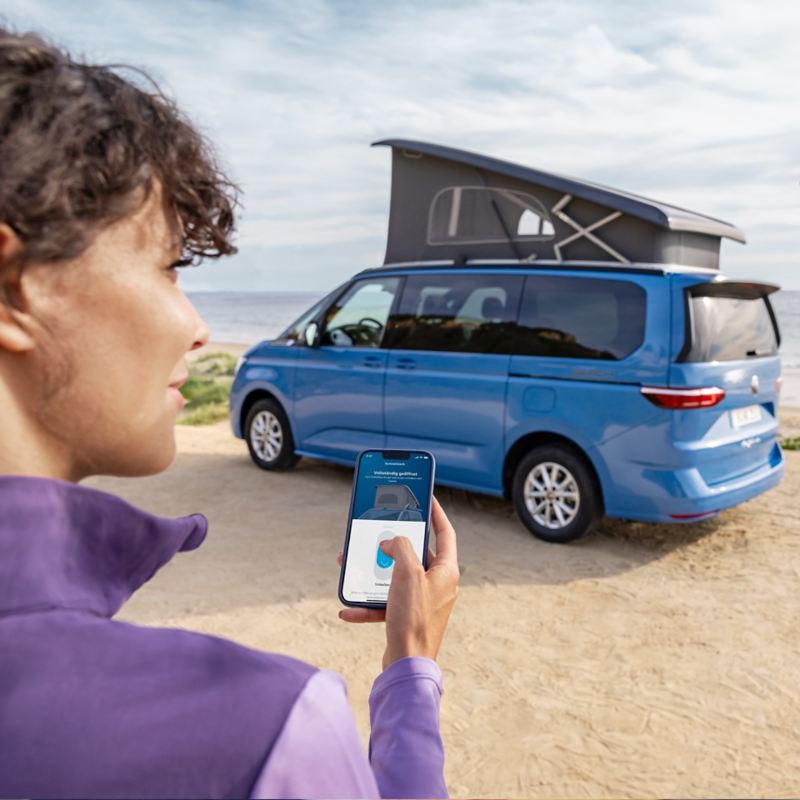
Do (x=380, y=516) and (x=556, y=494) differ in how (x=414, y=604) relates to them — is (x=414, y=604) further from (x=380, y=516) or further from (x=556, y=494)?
(x=556, y=494)

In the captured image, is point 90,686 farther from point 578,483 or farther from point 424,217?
point 424,217

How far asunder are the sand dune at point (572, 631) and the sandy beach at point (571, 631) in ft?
0.04

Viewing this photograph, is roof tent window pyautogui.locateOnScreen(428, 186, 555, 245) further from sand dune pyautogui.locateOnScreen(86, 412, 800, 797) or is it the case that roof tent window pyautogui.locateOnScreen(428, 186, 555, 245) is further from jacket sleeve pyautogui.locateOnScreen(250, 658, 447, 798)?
jacket sleeve pyautogui.locateOnScreen(250, 658, 447, 798)

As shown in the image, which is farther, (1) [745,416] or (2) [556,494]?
(2) [556,494]

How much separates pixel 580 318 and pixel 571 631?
90.1 inches

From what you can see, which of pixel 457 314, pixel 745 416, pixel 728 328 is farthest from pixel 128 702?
pixel 457 314

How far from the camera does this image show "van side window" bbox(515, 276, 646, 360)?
5.83 m

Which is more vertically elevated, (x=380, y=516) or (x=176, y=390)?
(x=176, y=390)

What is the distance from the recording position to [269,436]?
8.24 m

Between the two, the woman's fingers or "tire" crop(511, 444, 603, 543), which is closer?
the woman's fingers

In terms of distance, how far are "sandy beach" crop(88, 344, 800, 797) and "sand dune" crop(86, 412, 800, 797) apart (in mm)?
11

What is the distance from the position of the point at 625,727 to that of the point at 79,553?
3378mm

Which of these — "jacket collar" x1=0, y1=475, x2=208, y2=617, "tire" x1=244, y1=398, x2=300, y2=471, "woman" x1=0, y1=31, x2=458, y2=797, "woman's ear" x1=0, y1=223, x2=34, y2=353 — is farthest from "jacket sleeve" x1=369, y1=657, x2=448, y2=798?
"tire" x1=244, y1=398, x2=300, y2=471

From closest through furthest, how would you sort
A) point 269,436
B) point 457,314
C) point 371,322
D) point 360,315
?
point 457,314 < point 371,322 < point 360,315 < point 269,436
